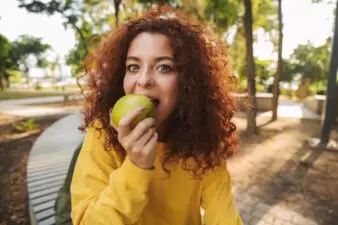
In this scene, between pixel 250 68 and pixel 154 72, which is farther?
pixel 250 68

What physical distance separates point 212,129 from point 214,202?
1.54ft

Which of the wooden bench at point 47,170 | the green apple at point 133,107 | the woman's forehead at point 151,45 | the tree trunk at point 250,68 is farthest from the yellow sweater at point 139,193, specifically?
the tree trunk at point 250,68

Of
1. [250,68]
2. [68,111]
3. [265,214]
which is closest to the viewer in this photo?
[265,214]

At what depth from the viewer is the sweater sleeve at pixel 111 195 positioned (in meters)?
1.09

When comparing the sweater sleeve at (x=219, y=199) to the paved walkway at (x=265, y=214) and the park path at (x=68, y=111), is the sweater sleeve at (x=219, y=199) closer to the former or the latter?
the paved walkway at (x=265, y=214)

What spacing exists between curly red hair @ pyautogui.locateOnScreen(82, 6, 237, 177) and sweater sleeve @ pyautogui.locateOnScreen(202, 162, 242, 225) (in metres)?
0.09

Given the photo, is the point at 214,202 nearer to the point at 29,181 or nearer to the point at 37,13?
the point at 29,181

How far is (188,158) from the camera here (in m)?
1.63

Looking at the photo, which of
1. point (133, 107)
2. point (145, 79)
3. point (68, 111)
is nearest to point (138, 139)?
point (133, 107)

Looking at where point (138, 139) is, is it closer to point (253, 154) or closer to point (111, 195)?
point (111, 195)

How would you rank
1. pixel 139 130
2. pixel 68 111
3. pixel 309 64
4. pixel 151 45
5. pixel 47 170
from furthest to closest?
pixel 309 64
pixel 68 111
pixel 47 170
pixel 151 45
pixel 139 130

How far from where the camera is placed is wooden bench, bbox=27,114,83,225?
3.14 metres

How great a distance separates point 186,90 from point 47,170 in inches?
154

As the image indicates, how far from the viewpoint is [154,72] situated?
57.7 inches
